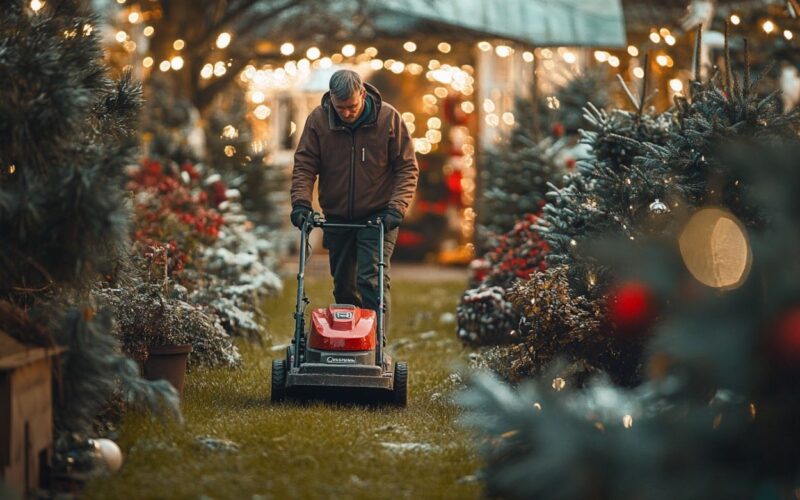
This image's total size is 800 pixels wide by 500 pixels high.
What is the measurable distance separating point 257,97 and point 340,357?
15.6m

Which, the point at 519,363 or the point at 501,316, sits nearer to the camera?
the point at 519,363

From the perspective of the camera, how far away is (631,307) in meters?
5.77

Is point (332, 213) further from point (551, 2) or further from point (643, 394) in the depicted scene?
point (551, 2)

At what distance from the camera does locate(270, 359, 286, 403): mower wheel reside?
756 centimetres

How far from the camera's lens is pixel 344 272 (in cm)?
838

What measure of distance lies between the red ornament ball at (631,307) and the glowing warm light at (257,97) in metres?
15.8

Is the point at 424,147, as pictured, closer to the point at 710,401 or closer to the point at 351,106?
the point at 351,106

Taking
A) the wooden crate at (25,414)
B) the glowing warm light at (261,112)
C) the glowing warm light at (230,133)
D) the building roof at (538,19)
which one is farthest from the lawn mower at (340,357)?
the glowing warm light at (261,112)

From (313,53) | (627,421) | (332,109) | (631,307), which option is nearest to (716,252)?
(627,421)

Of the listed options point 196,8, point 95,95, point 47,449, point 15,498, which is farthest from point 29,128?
point 196,8

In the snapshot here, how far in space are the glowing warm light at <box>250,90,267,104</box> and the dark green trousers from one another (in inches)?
567

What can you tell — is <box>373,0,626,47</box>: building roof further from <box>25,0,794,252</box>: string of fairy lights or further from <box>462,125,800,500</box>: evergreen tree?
<box>462,125,800,500</box>: evergreen tree

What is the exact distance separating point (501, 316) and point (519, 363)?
305 cm

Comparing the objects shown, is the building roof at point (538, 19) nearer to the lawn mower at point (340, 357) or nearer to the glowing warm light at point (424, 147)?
the lawn mower at point (340, 357)
